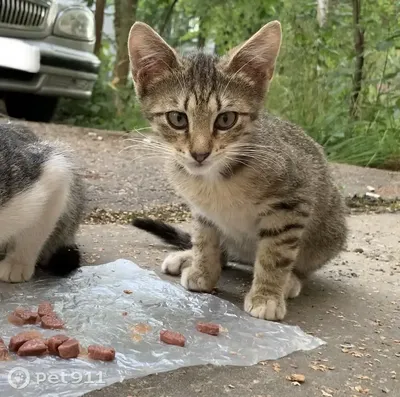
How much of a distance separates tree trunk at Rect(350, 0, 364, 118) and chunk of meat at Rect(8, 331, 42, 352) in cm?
487

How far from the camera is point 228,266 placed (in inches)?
101

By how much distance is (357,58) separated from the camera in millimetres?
6203

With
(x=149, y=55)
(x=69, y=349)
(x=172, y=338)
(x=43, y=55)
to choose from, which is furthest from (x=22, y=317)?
(x=43, y=55)

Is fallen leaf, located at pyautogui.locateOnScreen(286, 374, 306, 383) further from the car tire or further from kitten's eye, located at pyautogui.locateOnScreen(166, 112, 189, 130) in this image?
the car tire

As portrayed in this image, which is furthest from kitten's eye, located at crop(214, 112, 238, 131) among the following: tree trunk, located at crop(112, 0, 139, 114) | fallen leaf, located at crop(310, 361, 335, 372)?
tree trunk, located at crop(112, 0, 139, 114)

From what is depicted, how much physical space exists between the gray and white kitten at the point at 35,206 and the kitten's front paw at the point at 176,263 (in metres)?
0.32

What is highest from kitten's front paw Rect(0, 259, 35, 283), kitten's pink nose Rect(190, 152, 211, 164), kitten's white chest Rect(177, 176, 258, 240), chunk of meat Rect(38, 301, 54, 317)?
kitten's pink nose Rect(190, 152, 211, 164)

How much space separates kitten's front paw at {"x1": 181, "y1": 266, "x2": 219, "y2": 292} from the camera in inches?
86.5

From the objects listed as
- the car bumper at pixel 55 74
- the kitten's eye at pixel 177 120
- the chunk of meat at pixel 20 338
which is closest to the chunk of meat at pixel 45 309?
the chunk of meat at pixel 20 338

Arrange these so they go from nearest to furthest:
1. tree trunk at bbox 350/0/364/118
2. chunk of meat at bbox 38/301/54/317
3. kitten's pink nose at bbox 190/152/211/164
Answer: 1. chunk of meat at bbox 38/301/54/317
2. kitten's pink nose at bbox 190/152/211/164
3. tree trunk at bbox 350/0/364/118

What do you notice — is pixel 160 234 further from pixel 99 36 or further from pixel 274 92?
pixel 99 36

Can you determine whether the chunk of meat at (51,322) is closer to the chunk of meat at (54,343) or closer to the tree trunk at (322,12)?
the chunk of meat at (54,343)

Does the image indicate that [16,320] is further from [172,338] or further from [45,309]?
[172,338]

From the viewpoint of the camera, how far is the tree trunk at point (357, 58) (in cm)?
604
